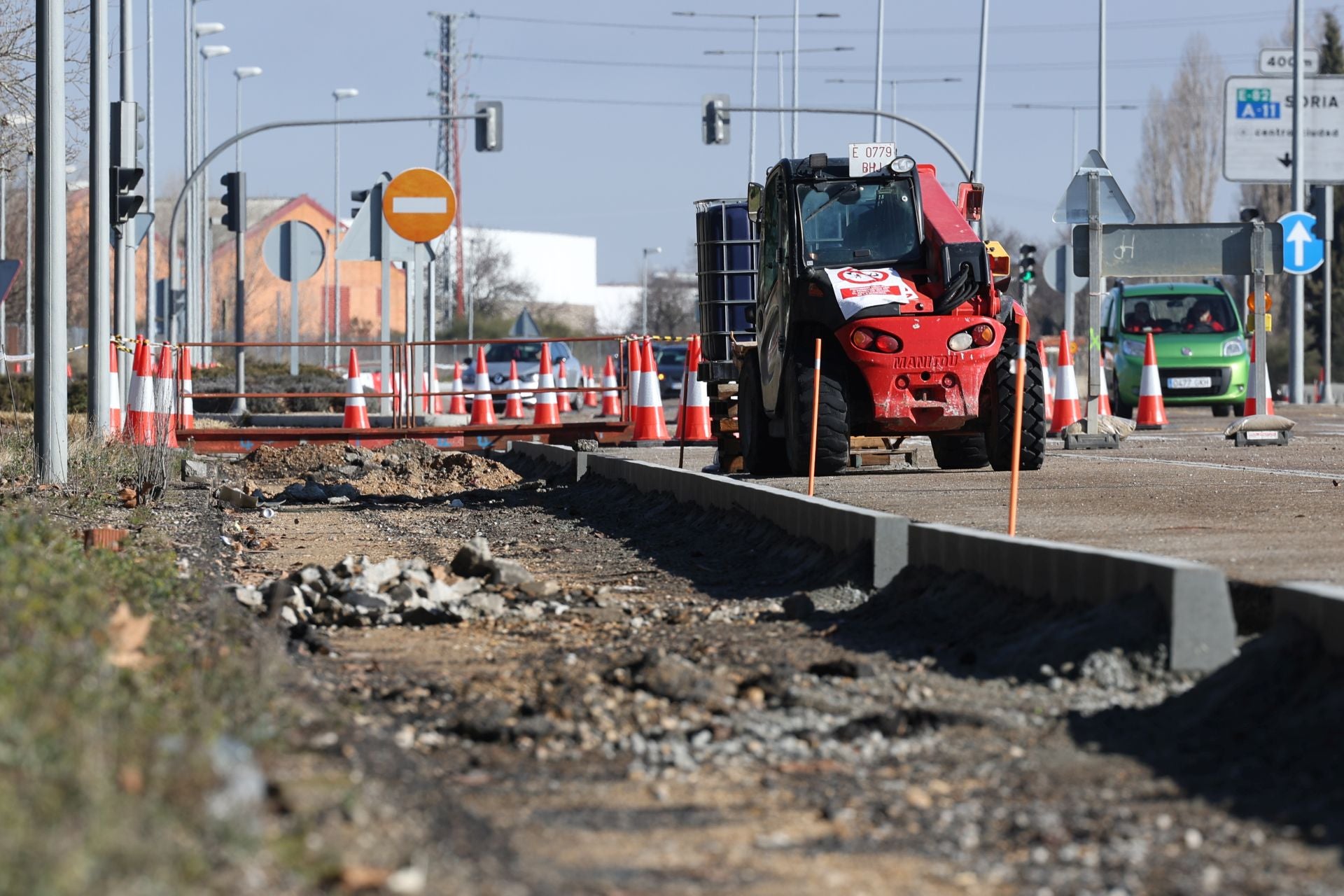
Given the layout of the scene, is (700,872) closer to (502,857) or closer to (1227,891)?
(502,857)

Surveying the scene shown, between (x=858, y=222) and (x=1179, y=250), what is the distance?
23.3 feet

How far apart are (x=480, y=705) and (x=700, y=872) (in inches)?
76.3

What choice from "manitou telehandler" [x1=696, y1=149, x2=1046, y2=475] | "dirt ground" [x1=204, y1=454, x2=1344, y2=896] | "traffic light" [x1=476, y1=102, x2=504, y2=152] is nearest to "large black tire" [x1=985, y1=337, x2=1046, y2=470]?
"manitou telehandler" [x1=696, y1=149, x2=1046, y2=475]

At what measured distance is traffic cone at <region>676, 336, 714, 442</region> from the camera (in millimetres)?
19297

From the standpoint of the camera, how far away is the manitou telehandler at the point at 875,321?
13445mm

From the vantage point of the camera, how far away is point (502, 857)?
3.98 metres

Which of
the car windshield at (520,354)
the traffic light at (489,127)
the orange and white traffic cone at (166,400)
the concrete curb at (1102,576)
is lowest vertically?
the concrete curb at (1102,576)

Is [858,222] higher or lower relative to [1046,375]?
higher

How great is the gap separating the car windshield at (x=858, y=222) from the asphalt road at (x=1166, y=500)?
5.37 feet

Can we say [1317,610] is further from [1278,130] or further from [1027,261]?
[1278,130]

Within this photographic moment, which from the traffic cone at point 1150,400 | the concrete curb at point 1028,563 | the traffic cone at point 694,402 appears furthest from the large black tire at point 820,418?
the traffic cone at point 1150,400

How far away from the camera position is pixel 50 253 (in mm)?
14133

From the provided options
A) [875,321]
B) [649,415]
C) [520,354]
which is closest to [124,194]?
[649,415]

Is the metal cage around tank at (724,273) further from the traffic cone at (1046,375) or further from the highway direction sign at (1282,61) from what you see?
the highway direction sign at (1282,61)
